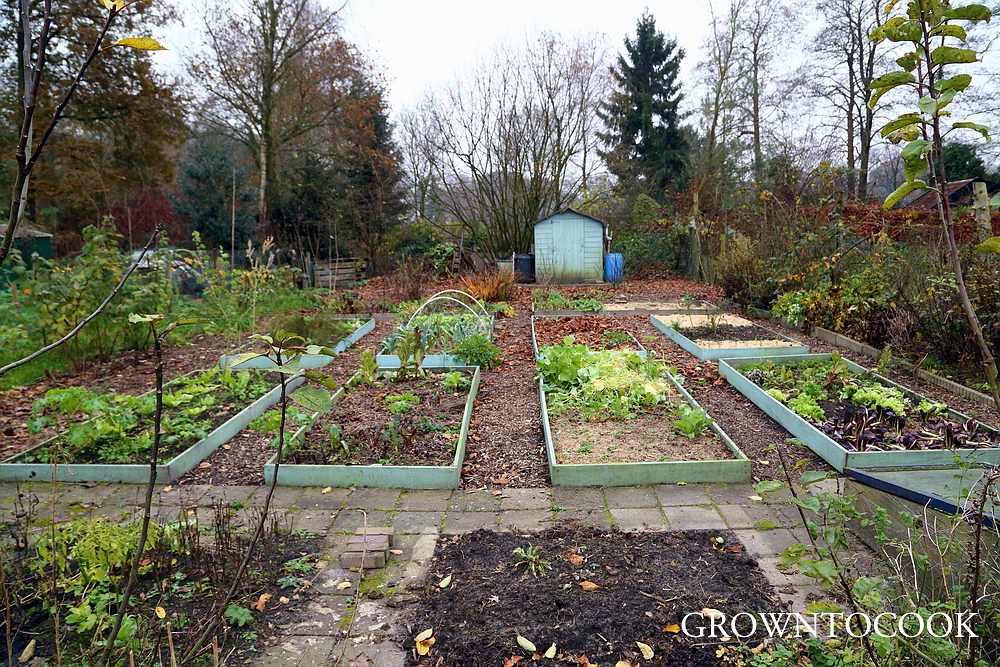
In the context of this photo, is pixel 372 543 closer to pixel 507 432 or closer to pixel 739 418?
pixel 507 432

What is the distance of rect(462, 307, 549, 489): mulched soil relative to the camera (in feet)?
13.6

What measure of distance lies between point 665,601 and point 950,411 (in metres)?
3.61

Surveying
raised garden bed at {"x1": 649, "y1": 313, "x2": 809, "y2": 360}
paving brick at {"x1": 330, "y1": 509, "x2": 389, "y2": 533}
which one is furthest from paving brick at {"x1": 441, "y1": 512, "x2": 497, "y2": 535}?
raised garden bed at {"x1": 649, "y1": 313, "x2": 809, "y2": 360}

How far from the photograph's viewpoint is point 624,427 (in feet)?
15.7

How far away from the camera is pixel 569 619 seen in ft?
8.10

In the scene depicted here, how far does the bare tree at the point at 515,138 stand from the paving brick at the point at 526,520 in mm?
14875

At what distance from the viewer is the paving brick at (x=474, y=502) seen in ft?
12.1

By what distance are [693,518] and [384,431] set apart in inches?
88.2

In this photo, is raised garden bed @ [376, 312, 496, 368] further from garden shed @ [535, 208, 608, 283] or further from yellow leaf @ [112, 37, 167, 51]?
garden shed @ [535, 208, 608, 283]

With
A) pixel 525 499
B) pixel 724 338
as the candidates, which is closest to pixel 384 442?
pixel 525 499

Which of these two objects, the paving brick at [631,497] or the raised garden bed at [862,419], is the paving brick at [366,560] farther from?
the raised garden bed at [862,419]

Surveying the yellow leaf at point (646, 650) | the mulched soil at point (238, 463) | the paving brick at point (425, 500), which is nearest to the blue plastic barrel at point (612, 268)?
the mulched soil at point (238, 463)

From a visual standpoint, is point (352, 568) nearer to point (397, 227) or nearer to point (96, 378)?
point (96, 378)

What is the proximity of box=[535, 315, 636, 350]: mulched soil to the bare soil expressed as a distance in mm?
2670
